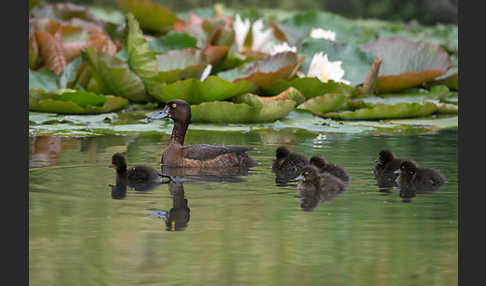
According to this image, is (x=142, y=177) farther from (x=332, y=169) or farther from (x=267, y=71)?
(x=267, y=71)

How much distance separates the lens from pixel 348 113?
1030 cm

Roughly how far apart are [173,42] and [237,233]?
7.50 m

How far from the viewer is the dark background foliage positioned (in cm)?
3256

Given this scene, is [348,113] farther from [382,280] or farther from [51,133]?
[382,280]

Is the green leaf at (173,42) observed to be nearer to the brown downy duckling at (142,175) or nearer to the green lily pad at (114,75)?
the green lily pad at (114,75)

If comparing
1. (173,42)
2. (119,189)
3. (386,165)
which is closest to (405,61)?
(173,42)

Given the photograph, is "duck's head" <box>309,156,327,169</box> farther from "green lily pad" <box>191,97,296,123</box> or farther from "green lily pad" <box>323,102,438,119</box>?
"green lily pad" <box>323,102,438,119</box>

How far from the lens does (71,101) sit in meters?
9.95

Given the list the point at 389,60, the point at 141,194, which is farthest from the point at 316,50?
the point at 141,194

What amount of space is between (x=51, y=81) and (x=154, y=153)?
3.24 meters

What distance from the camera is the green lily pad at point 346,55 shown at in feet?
38.0

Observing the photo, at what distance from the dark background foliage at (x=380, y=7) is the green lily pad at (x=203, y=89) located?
22.1 m

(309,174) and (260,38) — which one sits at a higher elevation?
(260,38)

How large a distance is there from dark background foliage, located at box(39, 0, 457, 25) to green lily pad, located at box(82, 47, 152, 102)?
21.2 m
